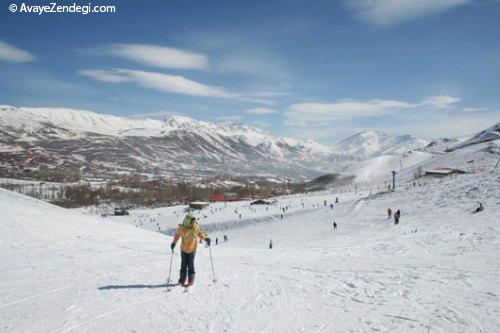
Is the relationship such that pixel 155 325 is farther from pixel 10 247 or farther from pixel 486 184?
pixel 486 184

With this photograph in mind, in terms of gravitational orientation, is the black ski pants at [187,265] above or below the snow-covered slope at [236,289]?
above

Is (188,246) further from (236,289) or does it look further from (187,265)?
(236,289)

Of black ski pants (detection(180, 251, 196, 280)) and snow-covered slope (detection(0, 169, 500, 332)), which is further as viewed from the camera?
black ski pants (detection(180, 251, 196, 280))

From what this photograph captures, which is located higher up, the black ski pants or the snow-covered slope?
the black ski pants

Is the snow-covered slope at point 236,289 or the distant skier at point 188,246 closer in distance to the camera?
the snow-covered slope at point 236,289

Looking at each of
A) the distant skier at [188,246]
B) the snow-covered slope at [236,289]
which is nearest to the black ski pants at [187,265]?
the distant skier at [188,246]

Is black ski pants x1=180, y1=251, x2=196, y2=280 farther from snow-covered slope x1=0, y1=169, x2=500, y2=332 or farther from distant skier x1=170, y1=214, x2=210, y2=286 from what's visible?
snow-covered slope x1=0, y1=169, x2=500, y2=332

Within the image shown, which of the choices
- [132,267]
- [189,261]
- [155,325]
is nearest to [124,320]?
Answer: [155,325]

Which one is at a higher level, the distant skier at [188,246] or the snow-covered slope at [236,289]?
the distant skier at [188,246]

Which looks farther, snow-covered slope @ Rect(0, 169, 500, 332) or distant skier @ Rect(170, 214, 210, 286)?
distant skier @ Rect(170, 214, 210, 286)

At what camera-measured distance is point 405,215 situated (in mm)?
49625

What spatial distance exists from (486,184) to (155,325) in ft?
184

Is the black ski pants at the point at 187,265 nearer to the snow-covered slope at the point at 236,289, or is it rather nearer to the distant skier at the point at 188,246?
the distant skier at the point at 188,246

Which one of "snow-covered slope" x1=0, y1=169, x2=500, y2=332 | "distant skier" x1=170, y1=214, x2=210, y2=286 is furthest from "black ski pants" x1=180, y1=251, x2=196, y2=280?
"snow-covered slope" x1=0, y1=169, x2=500, y2=332
